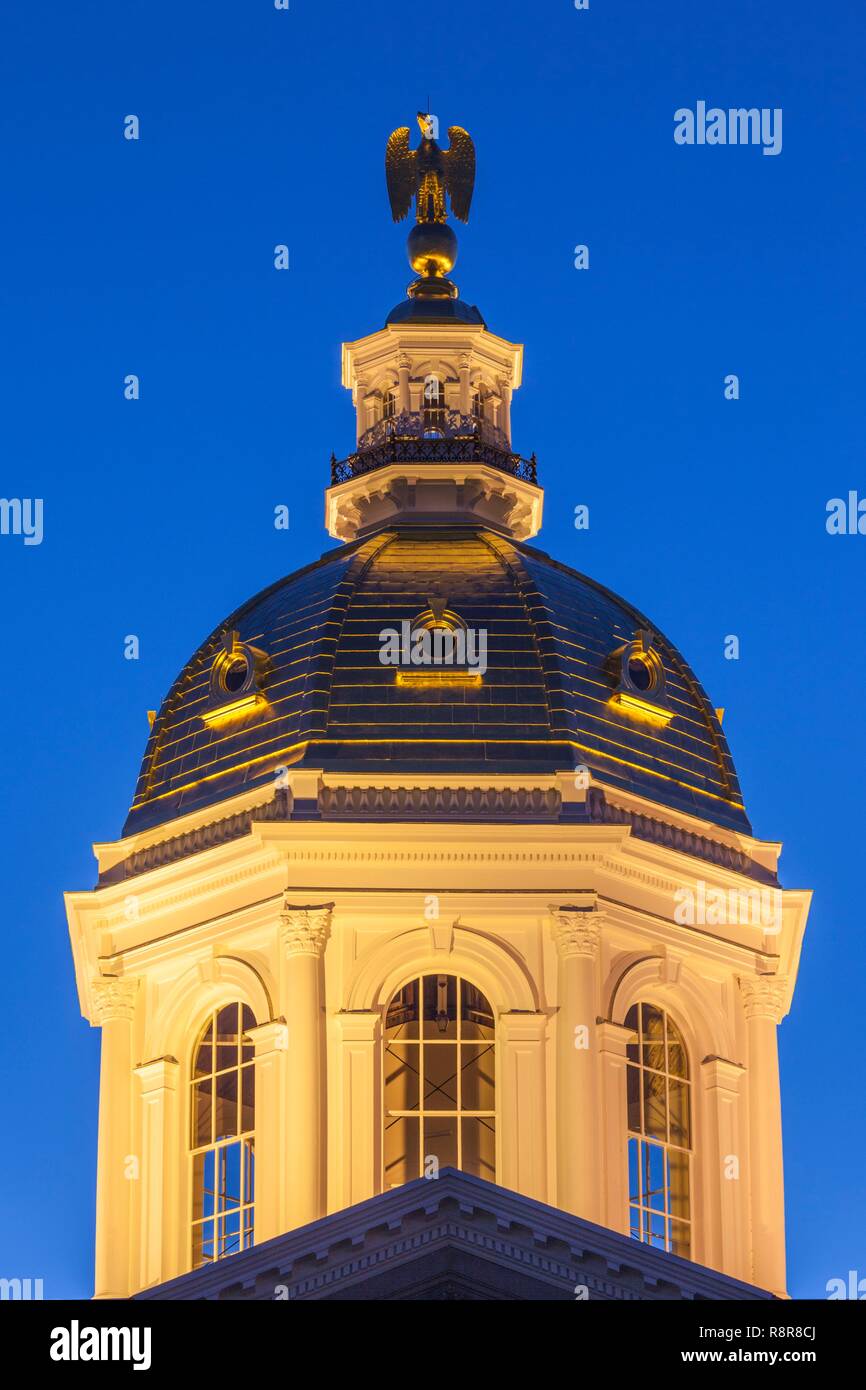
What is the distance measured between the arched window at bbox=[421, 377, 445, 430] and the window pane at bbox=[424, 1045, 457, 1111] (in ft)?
48.7

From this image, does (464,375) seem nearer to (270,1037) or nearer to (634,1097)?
(634,1097)

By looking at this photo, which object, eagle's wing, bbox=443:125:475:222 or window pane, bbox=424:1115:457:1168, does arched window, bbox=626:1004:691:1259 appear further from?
eagle's wing, bbox=443:125:475:222

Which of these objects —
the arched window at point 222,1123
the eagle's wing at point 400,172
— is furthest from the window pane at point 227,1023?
the eagle's wing at point 400,172

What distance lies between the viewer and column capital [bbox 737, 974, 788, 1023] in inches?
2985

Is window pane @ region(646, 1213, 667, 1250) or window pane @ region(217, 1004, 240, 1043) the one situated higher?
window pane @ region(217, 1004, 240, 1043)

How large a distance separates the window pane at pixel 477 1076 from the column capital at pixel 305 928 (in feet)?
10.3

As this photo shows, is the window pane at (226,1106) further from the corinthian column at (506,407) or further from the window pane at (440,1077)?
the corinthian column at (506,407)

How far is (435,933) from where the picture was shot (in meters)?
72.6

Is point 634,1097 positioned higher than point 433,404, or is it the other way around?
point 433,404

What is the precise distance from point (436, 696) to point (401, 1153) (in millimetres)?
8000

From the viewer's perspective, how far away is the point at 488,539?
78.7m

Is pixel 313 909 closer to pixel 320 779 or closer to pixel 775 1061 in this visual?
pixel 320 779

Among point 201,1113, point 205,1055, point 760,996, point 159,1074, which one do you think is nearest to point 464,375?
point 760,996

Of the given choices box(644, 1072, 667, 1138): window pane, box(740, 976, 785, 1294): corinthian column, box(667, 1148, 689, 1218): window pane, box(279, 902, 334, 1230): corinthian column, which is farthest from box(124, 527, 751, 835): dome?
box(667, 1148, 689, 1218): window pane
